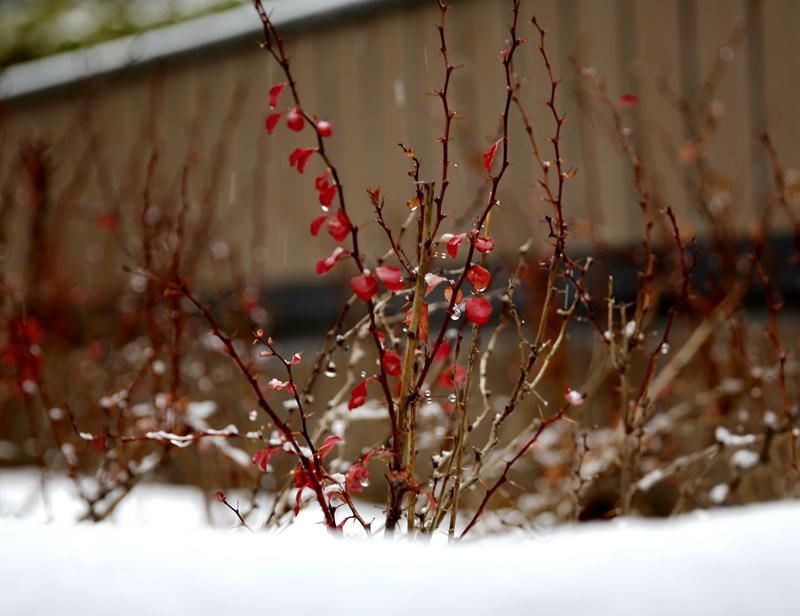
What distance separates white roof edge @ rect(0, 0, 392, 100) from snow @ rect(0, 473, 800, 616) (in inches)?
132

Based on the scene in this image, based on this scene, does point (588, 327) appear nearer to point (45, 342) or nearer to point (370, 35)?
point (370, 35)

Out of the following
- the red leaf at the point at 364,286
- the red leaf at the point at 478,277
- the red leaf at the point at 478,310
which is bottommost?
the red leaf at the point at 478,310

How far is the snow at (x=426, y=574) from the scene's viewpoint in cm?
92

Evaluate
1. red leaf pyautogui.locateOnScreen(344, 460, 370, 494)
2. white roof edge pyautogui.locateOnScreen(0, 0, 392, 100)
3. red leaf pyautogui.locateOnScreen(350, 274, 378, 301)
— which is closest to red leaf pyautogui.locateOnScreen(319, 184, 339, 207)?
red leaf pyautogui.locateOnScreen(350, 274, 378, 301)

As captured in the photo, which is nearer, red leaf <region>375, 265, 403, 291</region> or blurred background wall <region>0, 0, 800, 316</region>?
red leaf <region>375, 265, 403, 291</region>

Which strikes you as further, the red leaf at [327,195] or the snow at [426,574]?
the red leaf at [327,195]

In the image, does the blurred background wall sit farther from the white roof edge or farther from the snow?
the snow

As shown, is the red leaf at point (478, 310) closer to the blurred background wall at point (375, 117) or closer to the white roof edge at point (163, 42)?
the blurred background wall at point (375, 117)

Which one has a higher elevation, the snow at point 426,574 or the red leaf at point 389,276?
the red leaf at point 389,276

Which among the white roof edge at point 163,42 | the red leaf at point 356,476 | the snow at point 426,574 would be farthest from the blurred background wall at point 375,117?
the snow at point 426,574

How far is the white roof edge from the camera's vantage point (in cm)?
449

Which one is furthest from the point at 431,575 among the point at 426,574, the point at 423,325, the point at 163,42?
the point at 163,42

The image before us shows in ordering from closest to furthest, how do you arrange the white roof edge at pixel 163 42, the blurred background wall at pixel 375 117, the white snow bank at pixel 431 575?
the white snow bank at pixel 431 575, the blurred background wall at pixel 375 117, the white roof edge at pixel 163 42

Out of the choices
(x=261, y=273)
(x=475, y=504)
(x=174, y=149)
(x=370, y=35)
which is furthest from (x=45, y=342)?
(x=475, y=504)
